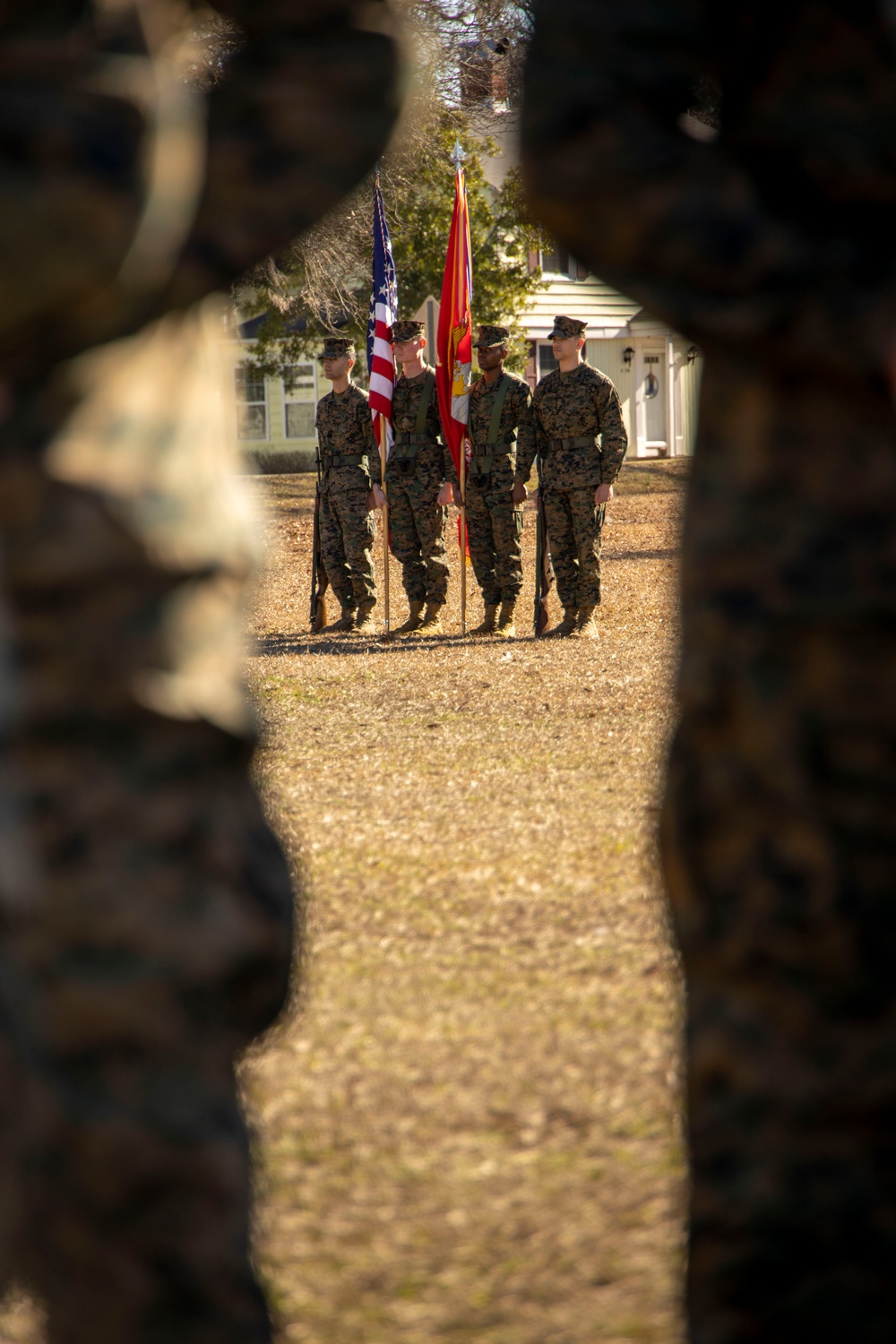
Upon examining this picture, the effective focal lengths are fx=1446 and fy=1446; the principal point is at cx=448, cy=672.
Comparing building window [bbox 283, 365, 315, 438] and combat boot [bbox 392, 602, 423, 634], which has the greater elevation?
building window [bbox 283, 365, 315, 438]

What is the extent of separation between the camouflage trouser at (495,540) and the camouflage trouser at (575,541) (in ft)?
1.39

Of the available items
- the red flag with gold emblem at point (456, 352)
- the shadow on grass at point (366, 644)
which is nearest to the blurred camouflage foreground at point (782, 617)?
the shadow on grass at point (366, 644)

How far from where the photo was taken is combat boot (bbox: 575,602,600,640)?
10703 mm

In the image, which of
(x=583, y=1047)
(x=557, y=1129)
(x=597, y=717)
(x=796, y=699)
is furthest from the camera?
(x=597, y=717)

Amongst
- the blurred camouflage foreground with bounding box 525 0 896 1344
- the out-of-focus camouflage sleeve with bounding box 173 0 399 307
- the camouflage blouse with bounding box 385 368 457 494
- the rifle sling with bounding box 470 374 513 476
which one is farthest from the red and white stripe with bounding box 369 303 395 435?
the blurred camouflage foreground with bounding box 525 0 896 1344

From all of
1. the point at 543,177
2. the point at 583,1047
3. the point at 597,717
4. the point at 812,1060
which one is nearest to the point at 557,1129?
the point at 583,1047

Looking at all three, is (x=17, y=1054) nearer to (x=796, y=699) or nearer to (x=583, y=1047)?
(x=796, y=699)

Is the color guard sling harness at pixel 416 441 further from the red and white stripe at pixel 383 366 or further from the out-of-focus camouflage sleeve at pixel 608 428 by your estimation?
the out-of-focus camouflage sleeve at pixel 608 428

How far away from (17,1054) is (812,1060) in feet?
2.92

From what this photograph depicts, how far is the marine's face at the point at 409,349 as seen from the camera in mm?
11312

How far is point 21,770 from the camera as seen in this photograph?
1630 mm

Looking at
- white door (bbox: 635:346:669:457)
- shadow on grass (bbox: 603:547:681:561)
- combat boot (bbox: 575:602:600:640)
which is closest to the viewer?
combat boot (bbox: 575:602:600:640)

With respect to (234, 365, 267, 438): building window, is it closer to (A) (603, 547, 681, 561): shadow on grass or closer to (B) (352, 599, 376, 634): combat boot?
(A) (603, 547, 681, 561): shadow on grass

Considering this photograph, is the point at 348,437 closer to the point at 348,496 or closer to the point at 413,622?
the point at 348,496
